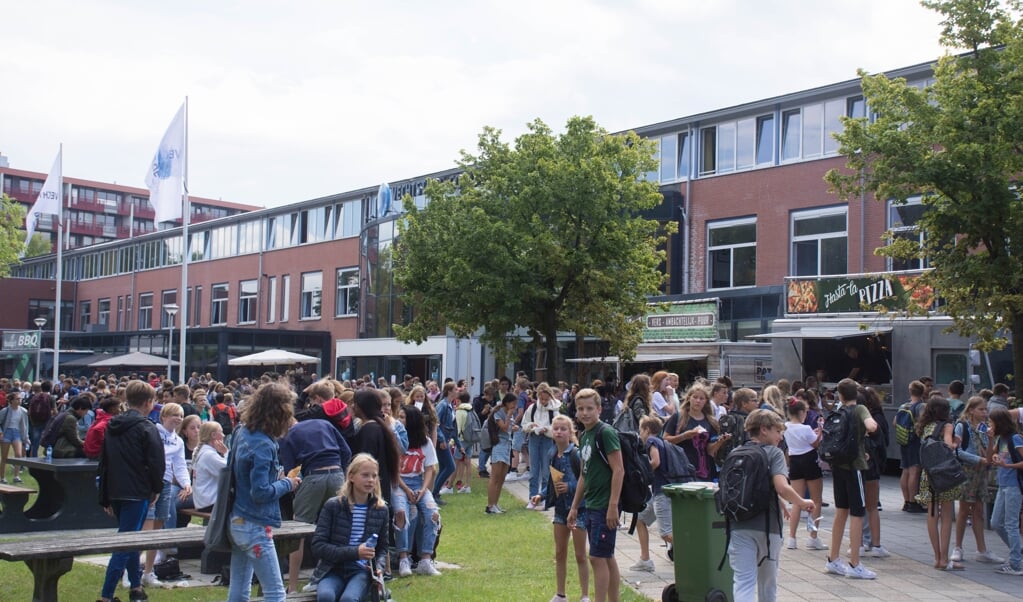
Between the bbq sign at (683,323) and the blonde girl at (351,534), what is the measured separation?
74.0 feet

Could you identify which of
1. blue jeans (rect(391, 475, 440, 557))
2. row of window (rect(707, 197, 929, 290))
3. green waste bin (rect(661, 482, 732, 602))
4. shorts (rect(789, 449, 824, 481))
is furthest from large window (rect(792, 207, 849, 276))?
green waste bin (rect(661, 482, 732, 602))

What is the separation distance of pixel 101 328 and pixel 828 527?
63129 mm

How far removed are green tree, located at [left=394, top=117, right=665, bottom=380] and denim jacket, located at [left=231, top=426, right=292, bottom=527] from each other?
57.3 feet

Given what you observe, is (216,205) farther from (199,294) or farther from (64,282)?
(199,294)

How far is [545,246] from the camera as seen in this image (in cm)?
2412

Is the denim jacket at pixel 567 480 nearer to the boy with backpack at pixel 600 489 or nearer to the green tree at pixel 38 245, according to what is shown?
the boy with backpack at pixel 600 489

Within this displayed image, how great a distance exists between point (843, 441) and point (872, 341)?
11.7 metres

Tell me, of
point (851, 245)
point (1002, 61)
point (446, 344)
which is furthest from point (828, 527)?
point (446, 344)

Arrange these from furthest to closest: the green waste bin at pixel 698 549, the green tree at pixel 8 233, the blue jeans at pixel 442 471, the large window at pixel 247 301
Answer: the large window at pixel 247 301, the green tree at pixel 8 233, the blue jeans at pixel 442 471, the green waste bin at pixel 698 549

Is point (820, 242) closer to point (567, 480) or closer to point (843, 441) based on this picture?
point (843, 441)

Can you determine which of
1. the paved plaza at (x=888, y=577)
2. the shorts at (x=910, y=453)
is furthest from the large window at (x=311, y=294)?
the paved plaza at (x=888, y=577)

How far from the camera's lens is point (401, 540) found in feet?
32.7

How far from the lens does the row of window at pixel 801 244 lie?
90.4 feet

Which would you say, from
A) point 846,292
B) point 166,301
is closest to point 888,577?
point 846,292
